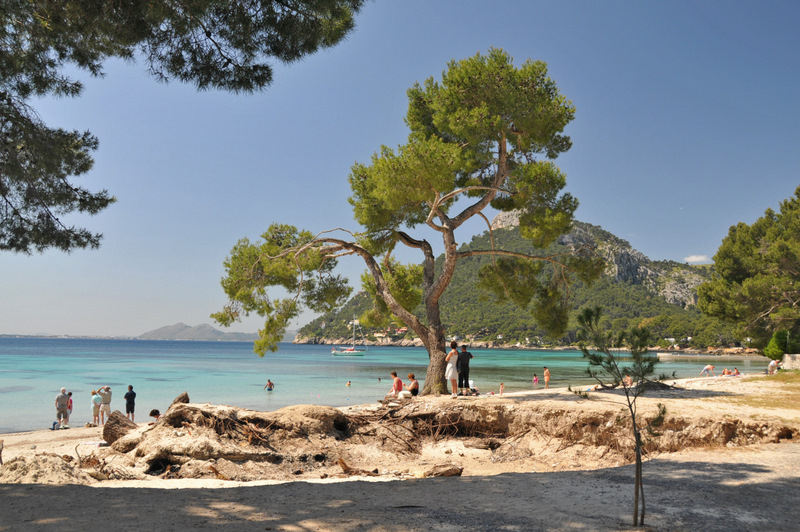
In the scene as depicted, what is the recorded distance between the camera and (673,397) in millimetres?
11727

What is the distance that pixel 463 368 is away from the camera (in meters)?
13.1

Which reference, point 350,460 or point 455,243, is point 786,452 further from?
point 455,243

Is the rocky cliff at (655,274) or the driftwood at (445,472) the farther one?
the rocky cliff at (655,274)

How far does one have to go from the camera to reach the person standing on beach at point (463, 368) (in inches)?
504

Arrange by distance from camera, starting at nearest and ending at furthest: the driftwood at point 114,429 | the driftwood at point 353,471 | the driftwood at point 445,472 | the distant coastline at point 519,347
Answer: the driftwood at point 445,472, the driftwood at point 353,471, the driftwood at point 114,429, the distant coastline at point 519,347

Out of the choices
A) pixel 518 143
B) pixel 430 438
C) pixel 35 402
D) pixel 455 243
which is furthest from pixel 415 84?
pixel 35 402

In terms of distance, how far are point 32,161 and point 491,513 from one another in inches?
270

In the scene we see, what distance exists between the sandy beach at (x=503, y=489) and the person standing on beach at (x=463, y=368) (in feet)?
9.98

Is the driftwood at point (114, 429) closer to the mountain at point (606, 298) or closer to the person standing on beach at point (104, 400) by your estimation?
the person standing on beach at point (104, 400)

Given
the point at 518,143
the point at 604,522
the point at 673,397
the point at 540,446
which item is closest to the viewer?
the point at 604,522

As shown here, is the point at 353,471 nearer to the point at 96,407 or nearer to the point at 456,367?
the point at 456,367

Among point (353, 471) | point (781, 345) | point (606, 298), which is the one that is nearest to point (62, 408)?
point (353, 471)

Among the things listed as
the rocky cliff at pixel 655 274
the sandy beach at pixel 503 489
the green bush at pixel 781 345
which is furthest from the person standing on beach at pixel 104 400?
the rocky cliff at pixel 655 274

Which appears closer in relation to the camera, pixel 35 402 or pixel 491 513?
pixel 491 513
